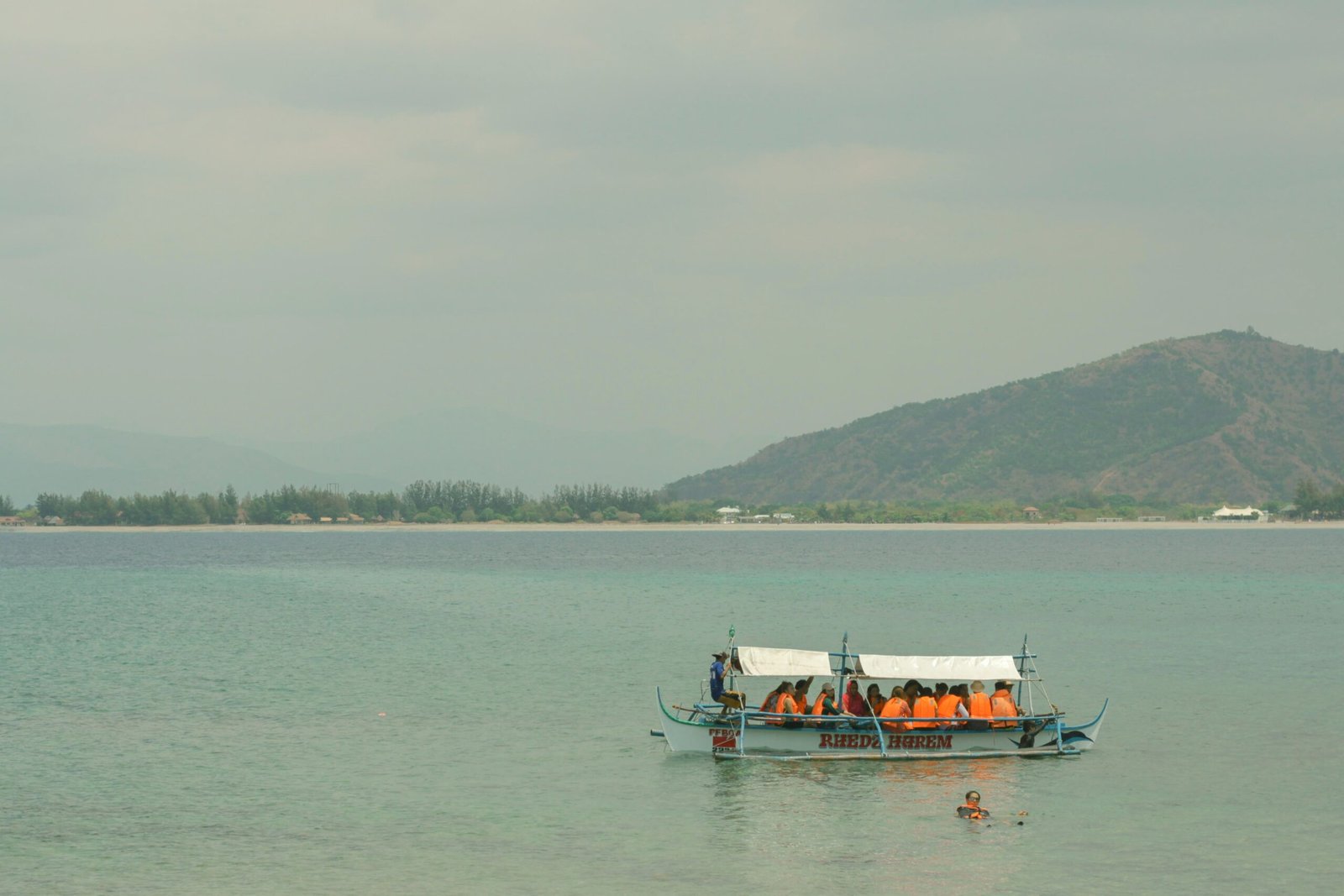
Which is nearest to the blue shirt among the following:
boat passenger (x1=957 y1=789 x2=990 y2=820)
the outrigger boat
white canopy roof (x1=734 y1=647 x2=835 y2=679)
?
the outrigger boat

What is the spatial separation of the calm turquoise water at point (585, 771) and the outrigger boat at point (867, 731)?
2.43ft

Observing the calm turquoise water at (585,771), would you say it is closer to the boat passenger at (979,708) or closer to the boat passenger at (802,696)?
the boat passenger at (979,708)

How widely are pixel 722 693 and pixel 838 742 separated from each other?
12.4ft

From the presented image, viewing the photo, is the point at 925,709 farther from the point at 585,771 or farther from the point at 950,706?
the point at 585,771

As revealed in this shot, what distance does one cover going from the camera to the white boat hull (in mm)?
40406

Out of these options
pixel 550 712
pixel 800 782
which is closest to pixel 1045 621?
pixel 550 712

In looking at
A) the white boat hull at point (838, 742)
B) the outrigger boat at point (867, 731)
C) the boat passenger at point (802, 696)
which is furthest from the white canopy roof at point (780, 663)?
the white boat hull at point (838, 742)

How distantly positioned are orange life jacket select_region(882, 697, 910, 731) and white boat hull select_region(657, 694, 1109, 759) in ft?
0.60

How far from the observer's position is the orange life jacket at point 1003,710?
41.1 meters

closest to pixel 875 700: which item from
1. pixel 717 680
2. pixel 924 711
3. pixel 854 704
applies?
pixel 854 704

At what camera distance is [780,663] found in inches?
1692

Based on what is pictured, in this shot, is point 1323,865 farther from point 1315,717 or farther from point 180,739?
point 180,739

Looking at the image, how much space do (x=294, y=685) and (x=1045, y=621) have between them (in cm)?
4821

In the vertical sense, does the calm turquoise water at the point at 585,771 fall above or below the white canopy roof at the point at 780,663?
below
